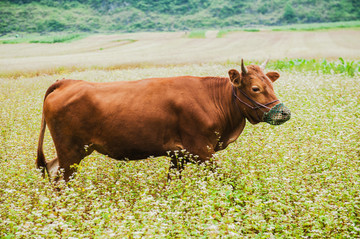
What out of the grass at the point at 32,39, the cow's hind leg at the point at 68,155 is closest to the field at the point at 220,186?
the cow's hind leg at the point at 68,155

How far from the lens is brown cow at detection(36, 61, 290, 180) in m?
5.85

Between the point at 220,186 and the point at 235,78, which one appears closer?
the point at 220,186

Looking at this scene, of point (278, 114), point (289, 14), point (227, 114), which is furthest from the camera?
point (289, 14)

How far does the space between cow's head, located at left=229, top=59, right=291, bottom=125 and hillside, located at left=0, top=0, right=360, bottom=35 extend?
265 ft

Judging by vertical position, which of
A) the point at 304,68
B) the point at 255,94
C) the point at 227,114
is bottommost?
the point at 304,68

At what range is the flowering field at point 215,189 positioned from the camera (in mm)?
3982

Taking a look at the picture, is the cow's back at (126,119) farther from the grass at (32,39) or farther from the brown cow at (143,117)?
the grass at (32,39)

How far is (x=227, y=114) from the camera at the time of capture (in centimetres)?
627

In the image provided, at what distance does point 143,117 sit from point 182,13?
10644 centimetres

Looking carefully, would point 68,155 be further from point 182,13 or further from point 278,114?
point 182,13

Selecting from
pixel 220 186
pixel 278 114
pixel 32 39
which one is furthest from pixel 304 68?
pixel 32 39

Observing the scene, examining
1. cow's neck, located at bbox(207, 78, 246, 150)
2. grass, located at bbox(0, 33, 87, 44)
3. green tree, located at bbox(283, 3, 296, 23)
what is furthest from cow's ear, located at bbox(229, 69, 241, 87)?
green tree, located at bbox(283, 3, 296, 23)

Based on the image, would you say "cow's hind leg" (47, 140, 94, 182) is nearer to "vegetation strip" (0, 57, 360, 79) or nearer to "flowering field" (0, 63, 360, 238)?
"flowering field" (0, 63, 360, 238)

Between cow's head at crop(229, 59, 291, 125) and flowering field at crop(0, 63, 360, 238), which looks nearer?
flowering field at crop(0, 63, 360, 238)
